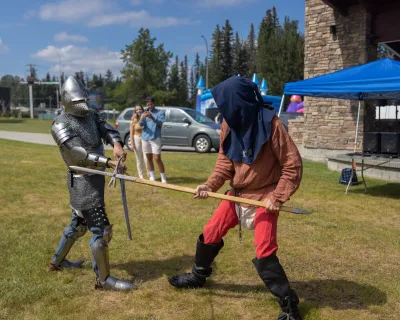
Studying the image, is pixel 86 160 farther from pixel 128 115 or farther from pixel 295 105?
pixel 295 105

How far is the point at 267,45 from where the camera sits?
170 feet

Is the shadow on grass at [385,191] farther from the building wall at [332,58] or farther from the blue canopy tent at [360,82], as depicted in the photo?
the building wall at [332,58]

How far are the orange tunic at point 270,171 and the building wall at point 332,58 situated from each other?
9601 millimetres

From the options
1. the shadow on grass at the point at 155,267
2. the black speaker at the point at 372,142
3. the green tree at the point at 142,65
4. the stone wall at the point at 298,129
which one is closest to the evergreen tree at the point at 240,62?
the green tree at the point at 142,65

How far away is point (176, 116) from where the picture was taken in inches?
632

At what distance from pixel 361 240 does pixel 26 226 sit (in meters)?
4.46

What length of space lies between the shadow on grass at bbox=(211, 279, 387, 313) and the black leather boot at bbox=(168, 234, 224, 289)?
203 millimetres

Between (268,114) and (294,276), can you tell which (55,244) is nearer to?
(294,276)

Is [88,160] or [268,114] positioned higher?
[268,114]

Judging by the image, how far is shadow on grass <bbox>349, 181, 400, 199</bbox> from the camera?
26.5 feet

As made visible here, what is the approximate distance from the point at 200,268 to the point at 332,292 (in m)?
1.21

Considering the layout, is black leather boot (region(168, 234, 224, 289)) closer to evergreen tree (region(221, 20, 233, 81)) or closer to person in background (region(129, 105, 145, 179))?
person in background (region(129, 105, 145, 179))

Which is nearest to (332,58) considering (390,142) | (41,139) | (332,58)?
(332,58)

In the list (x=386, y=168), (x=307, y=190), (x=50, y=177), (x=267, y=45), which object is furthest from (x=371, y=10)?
(x=267, y=45)
